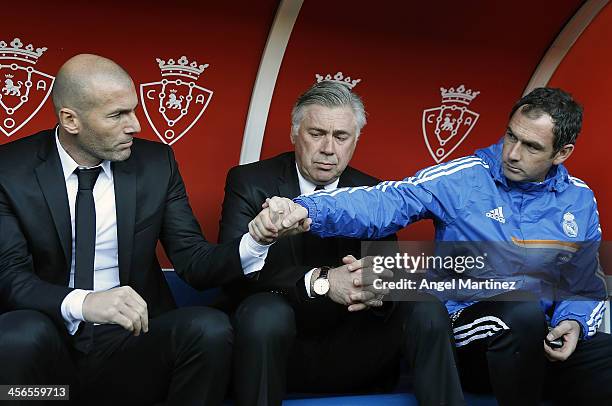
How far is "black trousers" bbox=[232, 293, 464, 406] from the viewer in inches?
102

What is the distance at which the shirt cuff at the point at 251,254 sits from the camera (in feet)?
9.09

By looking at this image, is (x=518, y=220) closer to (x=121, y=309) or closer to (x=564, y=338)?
(x=564, y=338)

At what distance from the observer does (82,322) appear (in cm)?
259

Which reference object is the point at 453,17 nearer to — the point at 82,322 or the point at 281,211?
the point at 281,211

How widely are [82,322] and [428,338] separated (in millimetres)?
961

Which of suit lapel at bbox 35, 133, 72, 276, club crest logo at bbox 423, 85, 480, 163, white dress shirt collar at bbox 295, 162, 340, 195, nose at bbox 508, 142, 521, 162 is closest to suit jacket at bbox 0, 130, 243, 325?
suit lapel at bbox 35, 133, 72, 276

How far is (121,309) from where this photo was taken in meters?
2.38

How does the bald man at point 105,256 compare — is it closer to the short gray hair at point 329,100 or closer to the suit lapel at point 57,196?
the suit lapel at point 57,196

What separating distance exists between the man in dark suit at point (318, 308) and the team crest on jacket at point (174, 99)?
0.50 meters

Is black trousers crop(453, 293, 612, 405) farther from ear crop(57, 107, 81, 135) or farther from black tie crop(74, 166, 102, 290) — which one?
ear crop(57, 107, 81, 135)

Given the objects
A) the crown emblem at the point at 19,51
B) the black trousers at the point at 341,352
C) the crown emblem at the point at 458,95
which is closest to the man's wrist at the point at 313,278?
the black trousers at the point at 341,352

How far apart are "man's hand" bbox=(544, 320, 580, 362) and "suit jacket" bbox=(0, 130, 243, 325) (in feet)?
3.24

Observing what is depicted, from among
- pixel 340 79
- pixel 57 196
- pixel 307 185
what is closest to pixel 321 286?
pixel 307 185

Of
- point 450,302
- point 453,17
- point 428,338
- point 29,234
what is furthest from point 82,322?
point 453,17
